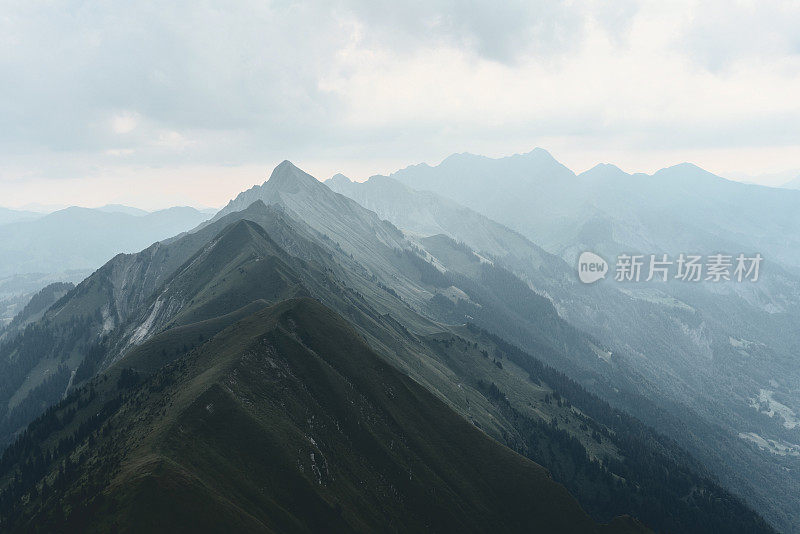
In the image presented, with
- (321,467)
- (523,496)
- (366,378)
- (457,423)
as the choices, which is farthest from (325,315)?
(523,496)

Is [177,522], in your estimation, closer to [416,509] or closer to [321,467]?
[321,467]

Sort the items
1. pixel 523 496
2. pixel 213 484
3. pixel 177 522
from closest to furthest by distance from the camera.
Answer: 1. pixel 177 522
2. pixel 213 484
3. pixel 523 496

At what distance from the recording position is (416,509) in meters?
122

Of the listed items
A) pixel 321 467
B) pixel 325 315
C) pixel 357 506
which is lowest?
pixel 357 506

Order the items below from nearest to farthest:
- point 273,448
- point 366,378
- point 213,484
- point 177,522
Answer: point 177,522 < point 213,484 < point 273,448 < point 366,378

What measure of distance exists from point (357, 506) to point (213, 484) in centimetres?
3440

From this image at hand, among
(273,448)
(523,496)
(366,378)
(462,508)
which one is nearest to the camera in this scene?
(273,448)

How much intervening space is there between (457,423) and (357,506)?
59.7 meters

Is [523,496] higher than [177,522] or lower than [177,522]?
lower

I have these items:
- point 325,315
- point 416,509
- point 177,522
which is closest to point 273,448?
point 177,522

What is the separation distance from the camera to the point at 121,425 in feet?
386

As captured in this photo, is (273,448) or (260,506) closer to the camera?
(260,506)

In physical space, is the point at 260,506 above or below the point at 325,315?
below

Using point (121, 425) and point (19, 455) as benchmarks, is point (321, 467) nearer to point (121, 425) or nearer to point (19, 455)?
point (121, 425)
